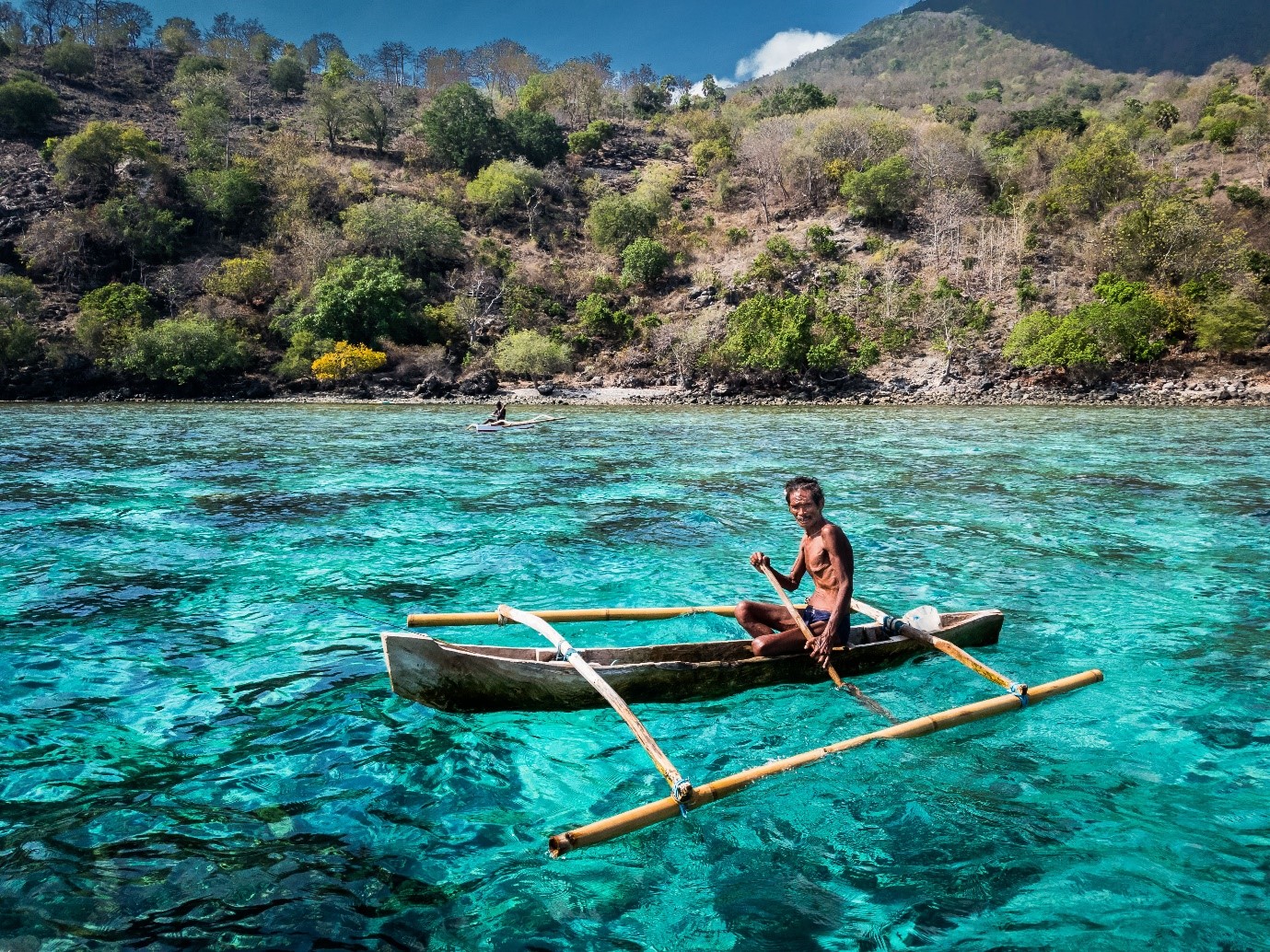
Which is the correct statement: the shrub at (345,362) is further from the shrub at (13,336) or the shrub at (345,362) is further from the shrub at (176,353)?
the shrub at (13,336)

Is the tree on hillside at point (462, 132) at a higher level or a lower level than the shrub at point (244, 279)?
higher

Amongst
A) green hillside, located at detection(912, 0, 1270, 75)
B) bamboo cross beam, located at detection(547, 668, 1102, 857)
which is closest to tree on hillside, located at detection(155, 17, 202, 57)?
bamboo cross beam, located at detection(547, 668, 1102, 857)

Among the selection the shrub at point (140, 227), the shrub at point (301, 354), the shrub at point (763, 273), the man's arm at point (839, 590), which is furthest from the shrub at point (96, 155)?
the man's arm at point (839, 590)

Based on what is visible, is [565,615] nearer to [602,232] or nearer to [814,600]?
[814,600]

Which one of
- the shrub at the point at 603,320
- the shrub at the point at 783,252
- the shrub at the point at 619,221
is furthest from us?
the shrub at the point at 619,221

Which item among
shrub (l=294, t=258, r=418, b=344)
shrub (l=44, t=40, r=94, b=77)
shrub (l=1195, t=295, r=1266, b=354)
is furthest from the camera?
shrub (l=44, t=40, r=94, b=77)

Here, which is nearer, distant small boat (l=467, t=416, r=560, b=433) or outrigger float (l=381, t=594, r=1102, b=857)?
outrigger float (l=381, t=594, r=1102, b=857)

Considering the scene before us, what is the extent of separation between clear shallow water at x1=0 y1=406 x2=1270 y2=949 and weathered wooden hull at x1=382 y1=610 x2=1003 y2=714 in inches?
9.7

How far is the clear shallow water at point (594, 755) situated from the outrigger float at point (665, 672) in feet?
0.90

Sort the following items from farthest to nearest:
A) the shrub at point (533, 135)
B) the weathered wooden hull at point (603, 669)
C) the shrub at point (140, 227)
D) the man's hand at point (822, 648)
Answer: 1. the shrub at point (533, 135)
2. the shrub at point (140, 227)
3. the man's hand at point (822, 648)
4. the weathered wooden hull at point (603, 669)

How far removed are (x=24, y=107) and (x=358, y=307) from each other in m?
46.7

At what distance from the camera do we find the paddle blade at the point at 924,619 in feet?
21.7

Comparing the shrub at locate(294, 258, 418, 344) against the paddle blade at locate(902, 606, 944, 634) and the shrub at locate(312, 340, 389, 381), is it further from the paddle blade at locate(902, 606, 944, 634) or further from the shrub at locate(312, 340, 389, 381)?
the paddle blade at locate(902, 606, 944, 634)

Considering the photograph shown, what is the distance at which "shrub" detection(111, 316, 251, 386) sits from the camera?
45.3m
